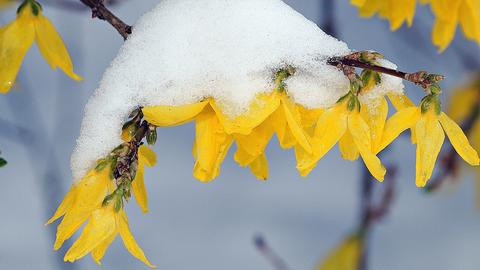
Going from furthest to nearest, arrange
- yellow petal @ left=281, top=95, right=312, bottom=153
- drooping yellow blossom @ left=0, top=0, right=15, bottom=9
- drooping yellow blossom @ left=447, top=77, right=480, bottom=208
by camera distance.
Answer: drooping yellow blossom @ left=447, top=77, right=480, bottom=208
drooping yellow blossom @ left=0, top=0, right=15, bottom=9
yellow petal @ left=281, top=95, right=312, bottom=153

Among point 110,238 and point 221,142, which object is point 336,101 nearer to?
point 221,142

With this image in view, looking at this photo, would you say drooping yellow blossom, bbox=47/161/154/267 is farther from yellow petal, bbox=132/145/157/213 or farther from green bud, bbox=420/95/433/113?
green bud, bbox=420/95/433/113

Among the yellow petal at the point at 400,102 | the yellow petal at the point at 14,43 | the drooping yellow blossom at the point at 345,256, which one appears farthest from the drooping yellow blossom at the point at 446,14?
the drooping yellow blossom at the point at 345,256

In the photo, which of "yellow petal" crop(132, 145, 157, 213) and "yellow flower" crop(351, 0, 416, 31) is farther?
"yellow flower" crop(351, 0, 416, 31)

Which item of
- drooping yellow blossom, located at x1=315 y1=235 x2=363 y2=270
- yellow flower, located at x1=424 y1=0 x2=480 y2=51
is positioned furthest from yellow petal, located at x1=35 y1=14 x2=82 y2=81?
drooping yellow blossom, located at x1=315 y1=235 x2=363 y2=270

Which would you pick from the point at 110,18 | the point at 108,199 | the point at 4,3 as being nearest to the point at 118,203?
the point at 108,199

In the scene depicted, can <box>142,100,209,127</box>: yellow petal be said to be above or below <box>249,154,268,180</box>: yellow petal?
above

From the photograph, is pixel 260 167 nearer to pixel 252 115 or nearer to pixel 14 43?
pixel 252 115
